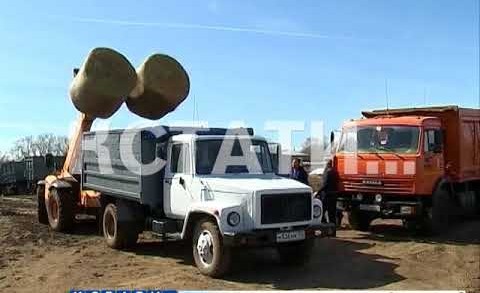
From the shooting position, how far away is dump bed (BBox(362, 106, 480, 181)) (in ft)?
49.5

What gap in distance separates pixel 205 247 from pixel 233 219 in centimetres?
77

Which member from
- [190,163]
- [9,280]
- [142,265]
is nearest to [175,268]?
[142,265]

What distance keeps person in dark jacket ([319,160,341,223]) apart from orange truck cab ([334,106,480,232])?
0.21 m

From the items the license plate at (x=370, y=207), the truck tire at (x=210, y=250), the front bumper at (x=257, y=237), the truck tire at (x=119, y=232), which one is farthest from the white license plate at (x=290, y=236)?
the license plate at (x=370, y=207)

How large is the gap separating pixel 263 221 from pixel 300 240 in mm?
744

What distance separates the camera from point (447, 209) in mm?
14711

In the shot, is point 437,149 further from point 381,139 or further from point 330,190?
point 330,190

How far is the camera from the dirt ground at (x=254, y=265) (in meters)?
9.56

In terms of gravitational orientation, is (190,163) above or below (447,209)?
above

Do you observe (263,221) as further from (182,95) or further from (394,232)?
(394,232)

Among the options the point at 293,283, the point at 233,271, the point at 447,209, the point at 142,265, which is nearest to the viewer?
the point at 293,283

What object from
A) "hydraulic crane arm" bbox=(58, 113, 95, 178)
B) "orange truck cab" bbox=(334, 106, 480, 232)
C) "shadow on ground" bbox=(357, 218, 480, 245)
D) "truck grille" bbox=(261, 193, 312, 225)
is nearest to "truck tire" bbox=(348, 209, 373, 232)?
"orange truck cab" bbox=(334, 106, 480, 232)

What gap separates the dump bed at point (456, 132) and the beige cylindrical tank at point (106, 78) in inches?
243

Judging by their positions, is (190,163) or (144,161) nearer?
(190,163)
